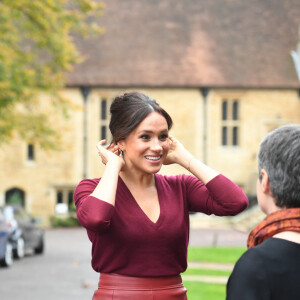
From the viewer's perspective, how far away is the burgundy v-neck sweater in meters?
3.42

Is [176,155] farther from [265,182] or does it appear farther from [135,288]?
[265,182]

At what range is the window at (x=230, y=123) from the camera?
38.3 meters

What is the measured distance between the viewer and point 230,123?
127 feet

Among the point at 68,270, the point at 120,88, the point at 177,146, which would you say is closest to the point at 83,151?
the point at 120,88

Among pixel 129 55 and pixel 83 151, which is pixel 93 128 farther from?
pixel 129 55

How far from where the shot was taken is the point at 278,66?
125ft

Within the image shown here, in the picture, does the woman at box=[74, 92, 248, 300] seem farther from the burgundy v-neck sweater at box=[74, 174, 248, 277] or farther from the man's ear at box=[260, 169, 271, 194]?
the man's ear at box=[260, 169, 271, 194]

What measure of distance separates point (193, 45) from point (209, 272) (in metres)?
26.2

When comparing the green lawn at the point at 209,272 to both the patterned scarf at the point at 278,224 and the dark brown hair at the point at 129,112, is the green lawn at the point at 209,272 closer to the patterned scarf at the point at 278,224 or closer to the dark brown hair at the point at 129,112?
the dark brown hair at the point at 129,112

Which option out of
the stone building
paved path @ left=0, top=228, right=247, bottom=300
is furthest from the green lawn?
the stone building

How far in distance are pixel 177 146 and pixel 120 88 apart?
110 ft

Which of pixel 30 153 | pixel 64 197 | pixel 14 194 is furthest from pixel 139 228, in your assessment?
pixel 30 153

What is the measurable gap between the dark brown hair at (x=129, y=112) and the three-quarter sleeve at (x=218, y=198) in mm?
374

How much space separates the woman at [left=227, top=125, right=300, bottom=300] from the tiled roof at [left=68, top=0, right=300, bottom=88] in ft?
114
